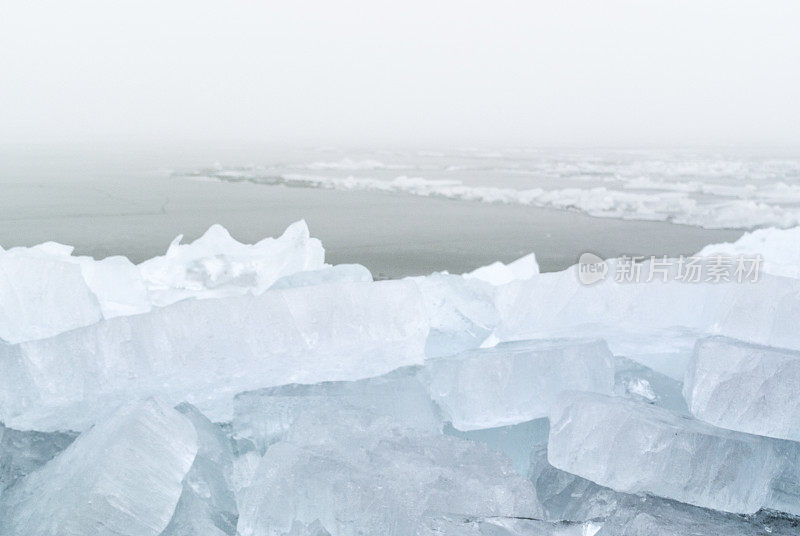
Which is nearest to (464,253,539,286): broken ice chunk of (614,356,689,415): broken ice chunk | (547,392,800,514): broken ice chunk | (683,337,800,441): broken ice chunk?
(614,356,689,415): broken ice chunk

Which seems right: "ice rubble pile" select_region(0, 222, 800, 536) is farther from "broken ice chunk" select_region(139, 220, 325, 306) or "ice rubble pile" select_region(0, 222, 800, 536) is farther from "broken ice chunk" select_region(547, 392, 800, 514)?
"broken ice chunk" select_region(139, 220, 325, 306)

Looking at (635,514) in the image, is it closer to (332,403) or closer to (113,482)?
(332,403)

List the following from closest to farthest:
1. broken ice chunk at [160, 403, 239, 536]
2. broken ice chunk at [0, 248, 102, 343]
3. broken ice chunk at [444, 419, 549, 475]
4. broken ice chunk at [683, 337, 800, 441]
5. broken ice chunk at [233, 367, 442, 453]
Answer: broken ice chunk at [160, 403, 239, 536], broken ice chunk at [683, 337, 800, 441], broken ice chunk at [233, 367, 442, 453], broken ice chunk at [444, 419, 549, 475], broken ice chunk at [0, 248, 102, 343]

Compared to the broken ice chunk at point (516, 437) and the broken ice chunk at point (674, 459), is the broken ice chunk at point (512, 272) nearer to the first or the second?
the broken ice chunk at point (516, 437)

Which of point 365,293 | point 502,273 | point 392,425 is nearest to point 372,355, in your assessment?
point 365,293

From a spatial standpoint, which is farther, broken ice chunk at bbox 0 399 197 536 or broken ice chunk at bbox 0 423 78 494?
broken ice chunk at bbox 0 423 78 494

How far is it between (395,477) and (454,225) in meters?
3.83

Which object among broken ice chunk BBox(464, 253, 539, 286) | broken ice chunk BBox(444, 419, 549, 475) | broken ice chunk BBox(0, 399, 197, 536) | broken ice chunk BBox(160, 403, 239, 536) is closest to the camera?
broken ice chunk BBox(0, 399, 197, 536)

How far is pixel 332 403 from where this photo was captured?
1299mm

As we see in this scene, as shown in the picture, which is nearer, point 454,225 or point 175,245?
point 175,245

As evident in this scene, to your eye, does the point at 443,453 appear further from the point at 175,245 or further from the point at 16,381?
the point at 175,245

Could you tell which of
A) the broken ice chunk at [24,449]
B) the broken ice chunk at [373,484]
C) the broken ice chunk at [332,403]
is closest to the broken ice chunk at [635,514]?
the broken ice chunk at [373,484]

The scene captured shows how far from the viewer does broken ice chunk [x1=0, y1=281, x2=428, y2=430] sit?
1284mm

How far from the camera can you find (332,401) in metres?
1.31
